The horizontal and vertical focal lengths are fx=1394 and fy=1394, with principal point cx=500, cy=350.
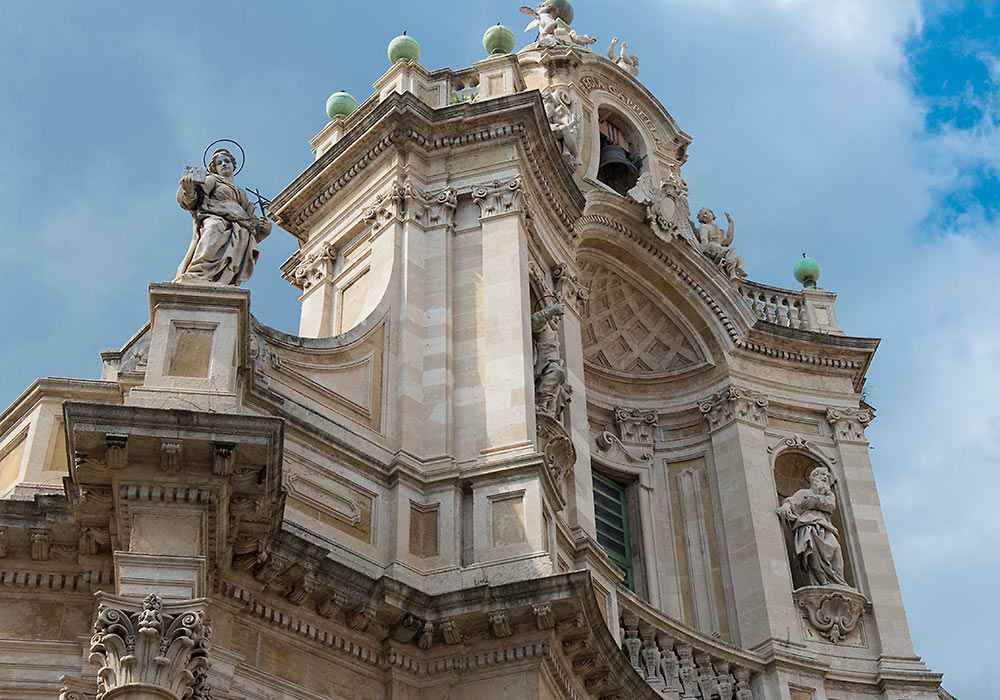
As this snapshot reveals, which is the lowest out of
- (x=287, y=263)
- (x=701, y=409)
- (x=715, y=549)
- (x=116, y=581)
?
(x=116, y=581)

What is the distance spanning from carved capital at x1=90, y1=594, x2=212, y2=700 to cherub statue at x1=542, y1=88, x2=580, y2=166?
10.7m

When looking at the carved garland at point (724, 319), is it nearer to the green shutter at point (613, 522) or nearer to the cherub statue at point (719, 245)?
the cherub statue at point (719, 245)

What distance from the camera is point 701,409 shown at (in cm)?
2073

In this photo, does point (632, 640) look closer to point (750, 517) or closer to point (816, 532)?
point (750, 517)

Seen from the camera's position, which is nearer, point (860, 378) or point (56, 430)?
point (56, 430)

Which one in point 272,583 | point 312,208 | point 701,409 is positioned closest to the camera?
point 272,583

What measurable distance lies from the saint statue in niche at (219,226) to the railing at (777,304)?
414 inches

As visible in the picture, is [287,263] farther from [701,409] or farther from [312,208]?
[701,409]

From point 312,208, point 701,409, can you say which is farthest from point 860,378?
point 312,208

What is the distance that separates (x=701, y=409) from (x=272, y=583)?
391 inches

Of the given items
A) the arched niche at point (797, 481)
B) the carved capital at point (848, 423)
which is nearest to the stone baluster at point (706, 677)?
the arched niche at point (797, 481)

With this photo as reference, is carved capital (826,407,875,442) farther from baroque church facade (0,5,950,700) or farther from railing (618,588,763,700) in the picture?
railing (618,588,763,700)

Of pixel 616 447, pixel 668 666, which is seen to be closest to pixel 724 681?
pixel 668 666

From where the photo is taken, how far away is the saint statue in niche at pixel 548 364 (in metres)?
16.0
